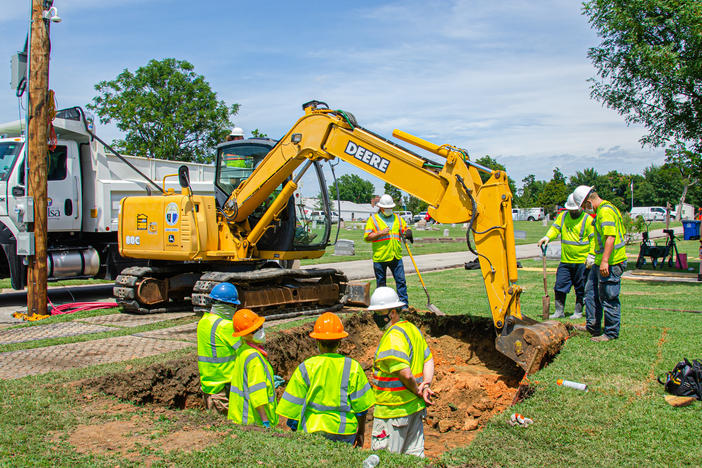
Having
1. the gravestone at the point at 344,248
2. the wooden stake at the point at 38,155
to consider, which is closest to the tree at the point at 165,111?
the gravestone at the point at 344,248

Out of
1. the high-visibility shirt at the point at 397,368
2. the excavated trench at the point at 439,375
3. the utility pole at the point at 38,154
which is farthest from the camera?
the utility pole at the point at 38,154

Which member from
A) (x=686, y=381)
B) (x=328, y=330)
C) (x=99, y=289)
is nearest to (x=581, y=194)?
(x=686, y=381)

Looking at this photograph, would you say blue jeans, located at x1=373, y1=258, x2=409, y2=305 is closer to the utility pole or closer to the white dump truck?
the white dump truck

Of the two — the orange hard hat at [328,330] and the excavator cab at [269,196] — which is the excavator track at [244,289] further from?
the orange hard hat at [328,330]

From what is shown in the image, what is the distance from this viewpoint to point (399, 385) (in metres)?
4.23

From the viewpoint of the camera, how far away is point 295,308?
1080cm

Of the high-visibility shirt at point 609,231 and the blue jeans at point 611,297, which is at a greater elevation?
the high-visibility shirt at point 609,231

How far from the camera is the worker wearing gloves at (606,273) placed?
714 cm

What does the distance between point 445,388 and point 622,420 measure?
218 centimetres

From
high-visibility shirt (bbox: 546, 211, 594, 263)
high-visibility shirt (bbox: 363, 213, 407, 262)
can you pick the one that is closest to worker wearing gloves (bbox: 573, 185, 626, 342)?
high-visibility shirt (bbox: 546, 211, 594, 263)

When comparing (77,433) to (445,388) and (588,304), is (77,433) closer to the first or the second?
(445,388)

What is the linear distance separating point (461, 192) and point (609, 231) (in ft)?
6.76

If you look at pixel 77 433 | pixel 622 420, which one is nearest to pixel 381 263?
pixel 622 420

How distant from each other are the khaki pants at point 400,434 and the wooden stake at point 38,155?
875cm
